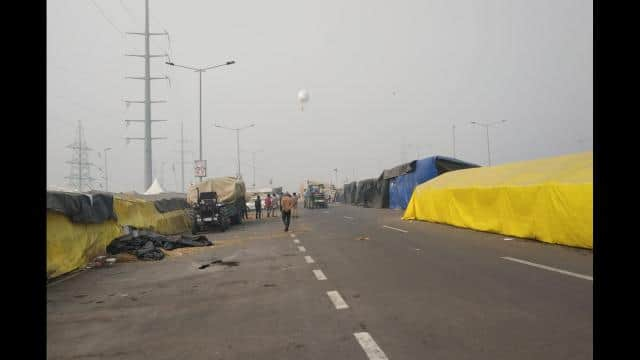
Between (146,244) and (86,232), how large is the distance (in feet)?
9.00

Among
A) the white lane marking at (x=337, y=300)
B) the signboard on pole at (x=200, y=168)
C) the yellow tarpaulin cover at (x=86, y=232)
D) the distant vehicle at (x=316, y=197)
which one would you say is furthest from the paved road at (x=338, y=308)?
the distant vehicle at (x=316, y=197)

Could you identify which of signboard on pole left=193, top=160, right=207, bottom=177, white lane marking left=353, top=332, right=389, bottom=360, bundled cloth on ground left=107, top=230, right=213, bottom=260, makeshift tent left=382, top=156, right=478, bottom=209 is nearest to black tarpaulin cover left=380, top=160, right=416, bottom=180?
makeshift tent left=382, top=156, right=478, bottom=209

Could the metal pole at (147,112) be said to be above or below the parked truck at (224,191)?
above

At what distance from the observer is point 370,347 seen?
485 centimetres

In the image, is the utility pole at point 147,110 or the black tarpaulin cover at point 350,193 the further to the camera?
the black tarpaulin cover at point 350,193

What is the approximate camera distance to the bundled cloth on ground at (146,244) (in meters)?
14.4

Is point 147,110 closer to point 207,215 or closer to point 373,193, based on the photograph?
point 207,215

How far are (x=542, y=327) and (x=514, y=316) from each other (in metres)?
0.55

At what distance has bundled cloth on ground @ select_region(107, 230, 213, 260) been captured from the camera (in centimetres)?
1437

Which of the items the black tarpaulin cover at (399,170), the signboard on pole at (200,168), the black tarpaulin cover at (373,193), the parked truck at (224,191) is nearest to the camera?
the parked truck at (224,191)

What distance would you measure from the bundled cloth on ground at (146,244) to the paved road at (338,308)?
1839mm

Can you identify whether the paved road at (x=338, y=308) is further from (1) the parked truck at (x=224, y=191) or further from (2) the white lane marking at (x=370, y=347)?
(1) the parked truck at (x=224, y=191)
